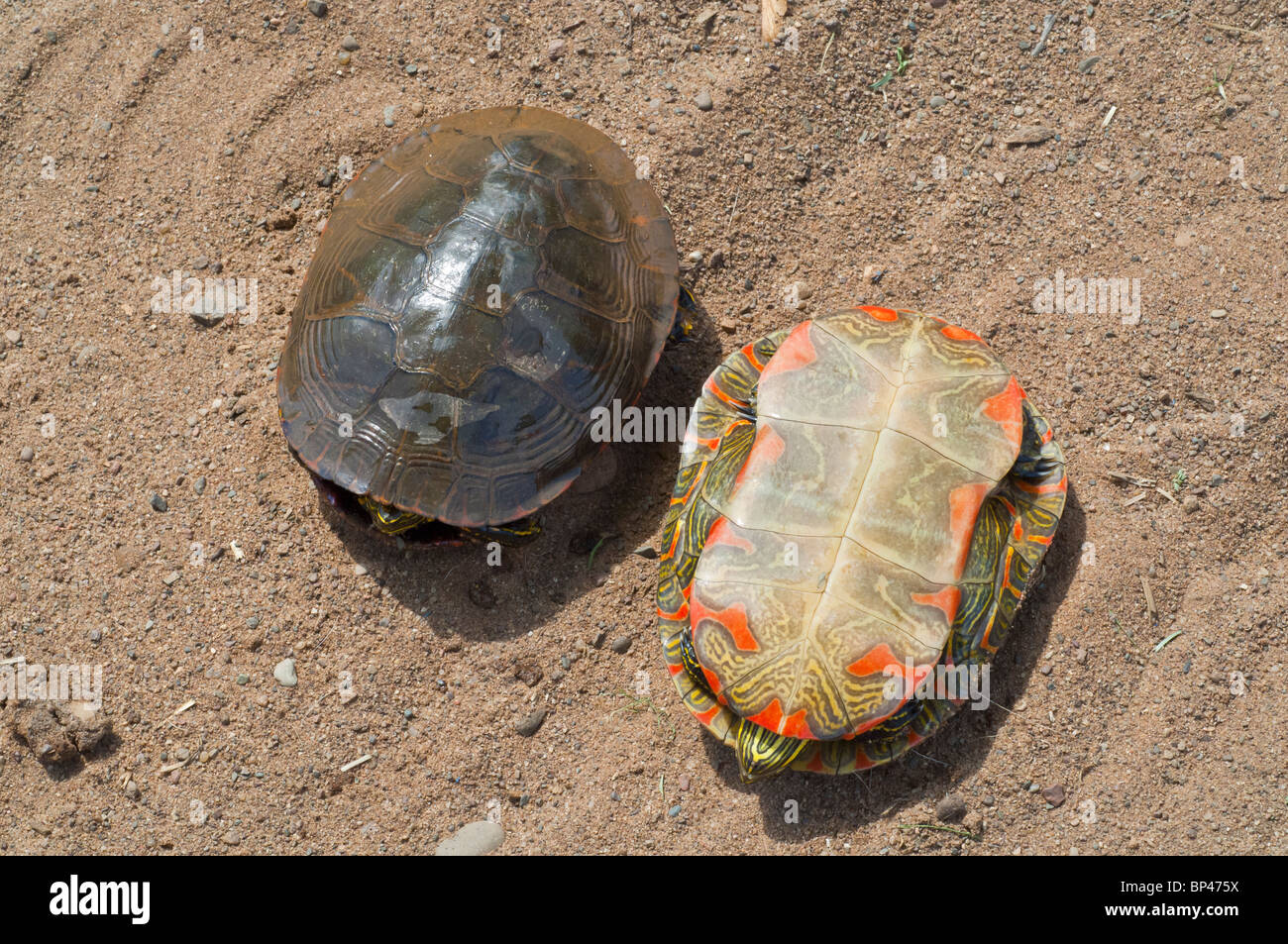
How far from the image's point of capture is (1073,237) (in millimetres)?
5840

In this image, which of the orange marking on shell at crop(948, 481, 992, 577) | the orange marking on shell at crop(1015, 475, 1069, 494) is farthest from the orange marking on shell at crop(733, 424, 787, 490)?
the orange marking on shell at crop(1015, 475, 1069, 494)

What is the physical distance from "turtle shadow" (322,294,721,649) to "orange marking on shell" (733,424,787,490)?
101cm

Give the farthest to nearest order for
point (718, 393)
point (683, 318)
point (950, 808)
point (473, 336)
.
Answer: point (683, 318), point (718, 393), point (950, 808), point (473, 336)

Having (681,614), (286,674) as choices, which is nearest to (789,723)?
(681,614)

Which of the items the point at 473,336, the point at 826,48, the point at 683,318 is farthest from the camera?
the point at 826,48

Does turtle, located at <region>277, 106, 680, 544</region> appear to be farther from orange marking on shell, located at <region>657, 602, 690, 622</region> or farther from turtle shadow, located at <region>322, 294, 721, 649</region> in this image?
orange marking on shell, located at <region>657, 602, 690, 622</region>

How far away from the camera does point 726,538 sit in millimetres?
4750

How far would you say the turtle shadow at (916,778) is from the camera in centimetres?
517

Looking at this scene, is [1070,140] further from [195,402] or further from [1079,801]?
[195,402]

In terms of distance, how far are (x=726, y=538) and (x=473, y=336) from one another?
5.50 feet

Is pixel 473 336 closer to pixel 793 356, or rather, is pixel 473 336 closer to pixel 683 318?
pixel 683 318

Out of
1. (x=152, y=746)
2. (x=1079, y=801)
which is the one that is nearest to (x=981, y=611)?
(x=1079, y=801)
